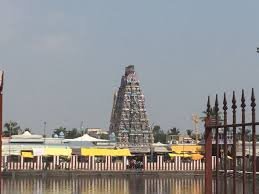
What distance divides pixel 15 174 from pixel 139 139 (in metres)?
44.0

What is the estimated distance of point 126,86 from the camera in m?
97.0

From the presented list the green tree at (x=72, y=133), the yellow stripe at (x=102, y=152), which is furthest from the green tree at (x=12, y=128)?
the yellow stripe at (x=102, y=152)

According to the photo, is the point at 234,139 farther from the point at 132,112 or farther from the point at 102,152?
the point at 132,112

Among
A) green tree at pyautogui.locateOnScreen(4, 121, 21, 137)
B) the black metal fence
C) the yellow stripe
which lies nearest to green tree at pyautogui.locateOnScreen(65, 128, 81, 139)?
green tree at pyautogui.locateOnScreen(4, 121, 21, 137)

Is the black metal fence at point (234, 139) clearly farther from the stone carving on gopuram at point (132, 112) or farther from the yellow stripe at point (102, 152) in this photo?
the stone carving on gopuram at point (132, 112)

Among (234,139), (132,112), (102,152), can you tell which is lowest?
(102,152)

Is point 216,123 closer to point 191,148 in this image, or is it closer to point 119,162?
point 119,162

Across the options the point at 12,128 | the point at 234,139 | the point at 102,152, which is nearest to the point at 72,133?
the point at 12,128

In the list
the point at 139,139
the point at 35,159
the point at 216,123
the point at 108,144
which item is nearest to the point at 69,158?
the point at 35,159

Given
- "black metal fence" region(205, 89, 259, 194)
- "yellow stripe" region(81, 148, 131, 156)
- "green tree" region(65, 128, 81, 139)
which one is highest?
"green tree" region(65, 128, 81, 139)

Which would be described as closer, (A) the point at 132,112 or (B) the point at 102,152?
(B) the point at 102,152

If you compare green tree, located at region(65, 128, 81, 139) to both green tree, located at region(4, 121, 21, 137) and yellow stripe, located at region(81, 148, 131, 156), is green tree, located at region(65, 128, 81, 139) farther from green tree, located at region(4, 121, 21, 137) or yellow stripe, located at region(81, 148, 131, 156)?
yellow stripe, located at region(81, 148, 131, 156)

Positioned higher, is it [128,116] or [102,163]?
[128,116]

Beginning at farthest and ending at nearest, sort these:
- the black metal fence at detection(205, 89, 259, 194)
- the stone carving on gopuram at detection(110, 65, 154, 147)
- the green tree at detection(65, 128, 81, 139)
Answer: the green tree at detection(65, 128, 81, 139) → the stone carving on gopuram at detection(110, 65, 154, 147) → the black metal fence at detection(205, 89, 259, 194)
